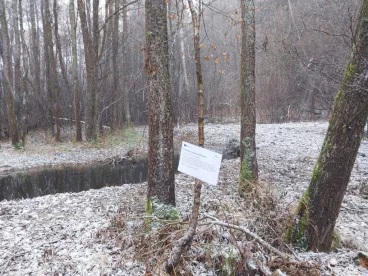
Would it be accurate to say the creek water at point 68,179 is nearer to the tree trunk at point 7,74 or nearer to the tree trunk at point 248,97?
the tree trunk at point 7,74

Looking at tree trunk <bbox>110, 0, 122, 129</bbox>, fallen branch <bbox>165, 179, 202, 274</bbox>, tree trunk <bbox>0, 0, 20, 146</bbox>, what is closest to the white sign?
fallen branch <bbox>165, 179, 202, 274</bbox>

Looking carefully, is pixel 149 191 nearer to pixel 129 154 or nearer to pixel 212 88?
pixel 129 154

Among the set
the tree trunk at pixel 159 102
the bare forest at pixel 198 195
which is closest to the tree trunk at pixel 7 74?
the bare forest at pixel 198 195

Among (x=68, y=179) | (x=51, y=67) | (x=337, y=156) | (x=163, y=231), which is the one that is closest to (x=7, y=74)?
(x=51, y=67)

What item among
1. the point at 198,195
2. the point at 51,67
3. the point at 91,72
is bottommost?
the point at 198,195

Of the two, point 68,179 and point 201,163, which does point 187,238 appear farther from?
point 68,179

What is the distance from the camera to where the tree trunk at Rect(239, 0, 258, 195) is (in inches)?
199

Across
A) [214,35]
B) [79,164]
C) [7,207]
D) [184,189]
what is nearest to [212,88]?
[214,35]

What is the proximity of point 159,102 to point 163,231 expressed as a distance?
4.92 feet

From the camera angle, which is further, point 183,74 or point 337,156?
point 183,74

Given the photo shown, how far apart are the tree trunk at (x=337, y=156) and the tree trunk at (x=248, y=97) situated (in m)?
1.82

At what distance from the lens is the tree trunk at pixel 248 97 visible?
16.6ft

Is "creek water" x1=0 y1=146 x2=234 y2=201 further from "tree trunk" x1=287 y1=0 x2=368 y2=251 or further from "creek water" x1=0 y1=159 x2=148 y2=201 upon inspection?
"tree trunk" x1=287 y1=0 x2=368 y2=251

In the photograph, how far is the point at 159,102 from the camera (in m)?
3.71
